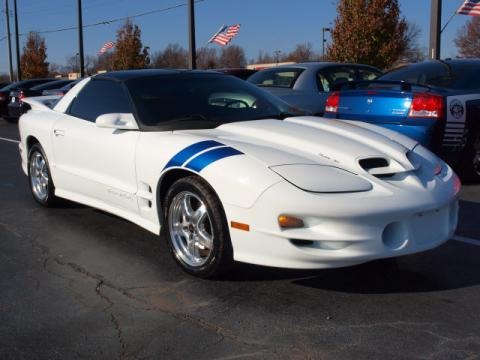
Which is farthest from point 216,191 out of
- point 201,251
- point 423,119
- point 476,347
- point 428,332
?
point 423,119

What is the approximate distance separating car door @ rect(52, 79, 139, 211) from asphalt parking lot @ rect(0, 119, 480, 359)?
1.41ft

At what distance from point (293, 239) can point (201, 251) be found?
0.79 metres

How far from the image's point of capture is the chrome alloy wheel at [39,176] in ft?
19.6

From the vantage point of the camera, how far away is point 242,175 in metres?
3.50

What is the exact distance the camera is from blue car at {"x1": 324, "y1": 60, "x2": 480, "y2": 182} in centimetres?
636

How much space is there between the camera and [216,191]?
11.9 ft

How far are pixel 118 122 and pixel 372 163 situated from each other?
6.15 ft

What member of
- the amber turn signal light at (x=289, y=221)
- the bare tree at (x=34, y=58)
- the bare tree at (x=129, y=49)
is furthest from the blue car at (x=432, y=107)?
the bare tree at (x=34, y=58)

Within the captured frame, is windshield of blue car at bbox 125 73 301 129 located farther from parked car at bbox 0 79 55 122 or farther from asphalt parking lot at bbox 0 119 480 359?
parked car at bbox 0 79 55 122

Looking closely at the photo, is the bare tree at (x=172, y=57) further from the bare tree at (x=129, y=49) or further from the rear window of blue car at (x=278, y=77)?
the rear window of blue car at (x=278, y=77)

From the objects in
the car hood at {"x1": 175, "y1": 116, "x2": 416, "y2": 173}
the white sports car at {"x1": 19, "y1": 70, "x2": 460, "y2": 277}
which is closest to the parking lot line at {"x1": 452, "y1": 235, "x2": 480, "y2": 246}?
the white sports car at {"x1": 19, "y1": 70, "x2": 460, "y2": 277}

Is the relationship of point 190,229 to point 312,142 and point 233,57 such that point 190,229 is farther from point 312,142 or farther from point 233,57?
point 233,57

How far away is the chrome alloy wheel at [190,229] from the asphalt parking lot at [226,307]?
0.52 feet

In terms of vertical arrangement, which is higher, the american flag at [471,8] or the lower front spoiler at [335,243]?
Result: the american flag at [471,8]
